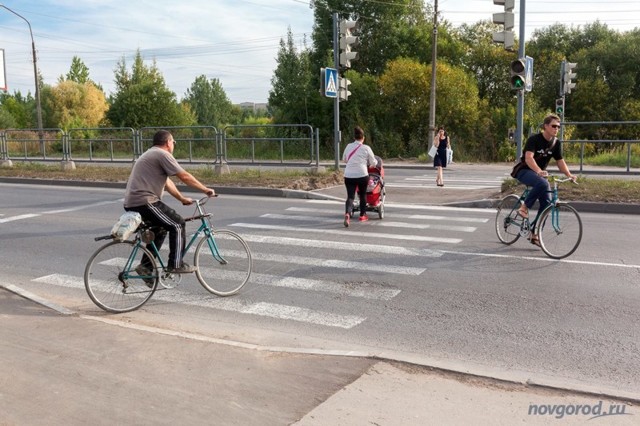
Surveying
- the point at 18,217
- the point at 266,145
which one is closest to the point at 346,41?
the point at 266,145

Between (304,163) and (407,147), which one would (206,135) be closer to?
(304,163)

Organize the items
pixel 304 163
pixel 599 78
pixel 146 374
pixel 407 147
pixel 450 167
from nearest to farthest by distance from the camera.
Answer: pixel 146 374
pixel 304 163
pixel 450 167
pixel 407 147
pixel 599 78

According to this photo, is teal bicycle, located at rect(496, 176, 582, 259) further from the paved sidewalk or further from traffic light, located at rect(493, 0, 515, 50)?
traffic light, located at rect(493, 0, 515, 50)

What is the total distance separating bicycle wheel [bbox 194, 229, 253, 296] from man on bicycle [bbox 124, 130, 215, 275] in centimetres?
43

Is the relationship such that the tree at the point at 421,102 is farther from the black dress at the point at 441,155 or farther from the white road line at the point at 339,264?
the white road line at the point at 339,264

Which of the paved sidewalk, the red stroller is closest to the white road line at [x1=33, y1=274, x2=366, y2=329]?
the paved sidewalk

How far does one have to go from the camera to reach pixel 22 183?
21.1 meters

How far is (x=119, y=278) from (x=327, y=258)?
10.3 feet

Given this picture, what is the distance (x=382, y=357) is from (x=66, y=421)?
227 cm

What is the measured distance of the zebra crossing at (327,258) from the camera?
665 cm

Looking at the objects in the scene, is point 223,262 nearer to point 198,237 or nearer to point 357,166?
point 198,237

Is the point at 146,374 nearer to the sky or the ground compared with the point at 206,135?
nearer to the ground

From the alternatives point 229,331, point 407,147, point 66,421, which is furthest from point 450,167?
point 66,421

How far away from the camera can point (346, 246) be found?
9461mm
